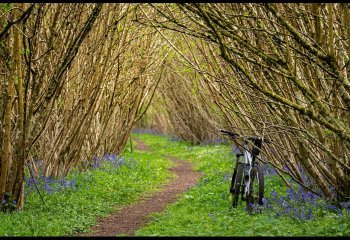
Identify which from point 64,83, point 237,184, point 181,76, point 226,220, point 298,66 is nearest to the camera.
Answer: point 226,220

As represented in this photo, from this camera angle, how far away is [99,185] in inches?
501

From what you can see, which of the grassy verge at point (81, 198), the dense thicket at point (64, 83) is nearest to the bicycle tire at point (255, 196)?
the grassy verge at point (81, 198)

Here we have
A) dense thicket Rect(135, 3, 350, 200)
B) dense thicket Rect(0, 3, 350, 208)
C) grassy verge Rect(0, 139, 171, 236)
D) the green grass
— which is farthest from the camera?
grassy verge Rect(0, 139, 171, 236)

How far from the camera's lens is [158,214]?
9.73 metres

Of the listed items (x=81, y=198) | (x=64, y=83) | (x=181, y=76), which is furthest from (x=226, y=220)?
(x=181, y=76)

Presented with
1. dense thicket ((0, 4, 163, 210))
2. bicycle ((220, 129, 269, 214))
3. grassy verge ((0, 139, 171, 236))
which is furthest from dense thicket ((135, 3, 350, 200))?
grassy verge ((0, 139, 171, 236))

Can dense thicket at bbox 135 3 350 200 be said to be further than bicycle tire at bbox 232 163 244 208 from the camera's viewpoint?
No

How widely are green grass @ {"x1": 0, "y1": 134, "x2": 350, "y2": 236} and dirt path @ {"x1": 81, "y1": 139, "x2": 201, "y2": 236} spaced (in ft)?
0.76

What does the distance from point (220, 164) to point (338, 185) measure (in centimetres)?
987

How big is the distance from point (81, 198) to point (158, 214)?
6.36 ft

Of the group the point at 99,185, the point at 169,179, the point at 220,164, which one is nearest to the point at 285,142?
the point at 99,185

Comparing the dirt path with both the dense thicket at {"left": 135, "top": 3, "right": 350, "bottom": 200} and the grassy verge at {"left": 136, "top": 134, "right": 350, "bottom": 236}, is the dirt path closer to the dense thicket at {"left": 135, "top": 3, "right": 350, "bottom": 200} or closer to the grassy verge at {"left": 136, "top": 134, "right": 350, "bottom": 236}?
the grassy verge at {"left": 136, "top": 134, "right": 350, "bottom": 236}

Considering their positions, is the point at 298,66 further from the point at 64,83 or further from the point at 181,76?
the point at 181,76

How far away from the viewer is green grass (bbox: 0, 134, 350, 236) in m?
6.76
